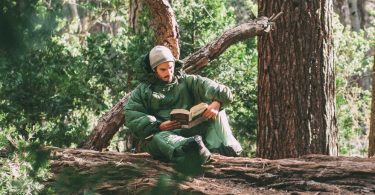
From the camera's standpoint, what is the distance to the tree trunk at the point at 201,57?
7.95m

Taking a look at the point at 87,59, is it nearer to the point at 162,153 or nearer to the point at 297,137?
the point at 297,137

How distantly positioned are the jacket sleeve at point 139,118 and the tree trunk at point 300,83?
2219 millimetres

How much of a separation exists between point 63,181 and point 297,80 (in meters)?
5.95

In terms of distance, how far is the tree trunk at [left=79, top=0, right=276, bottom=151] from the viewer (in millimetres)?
7949

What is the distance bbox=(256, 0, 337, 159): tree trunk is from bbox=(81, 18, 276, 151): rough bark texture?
0.29 metres

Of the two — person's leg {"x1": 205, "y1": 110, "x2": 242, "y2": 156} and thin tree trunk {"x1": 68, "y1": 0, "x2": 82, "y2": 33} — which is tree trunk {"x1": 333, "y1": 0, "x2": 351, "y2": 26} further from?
person's leg {"x1": 205, "y1": 110, "x2": 242, "y2": 156}

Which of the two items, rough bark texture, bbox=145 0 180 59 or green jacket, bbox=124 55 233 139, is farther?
rough bark texture, bbox=145 0 180 59

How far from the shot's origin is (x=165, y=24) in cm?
891

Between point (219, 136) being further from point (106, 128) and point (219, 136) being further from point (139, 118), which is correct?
point (106, 128)

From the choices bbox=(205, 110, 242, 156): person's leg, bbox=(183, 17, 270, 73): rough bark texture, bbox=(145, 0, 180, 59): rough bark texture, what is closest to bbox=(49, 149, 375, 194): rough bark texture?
bbox=(205, 110, 242, 156): person's leg

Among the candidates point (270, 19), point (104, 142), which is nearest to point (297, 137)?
point (270, 19)

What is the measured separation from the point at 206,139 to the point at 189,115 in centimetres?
36

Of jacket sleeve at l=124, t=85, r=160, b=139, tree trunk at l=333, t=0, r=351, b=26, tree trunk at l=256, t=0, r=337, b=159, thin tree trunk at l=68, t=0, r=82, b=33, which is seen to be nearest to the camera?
thin tree trunk at l=68, t=0, r=82, b=33

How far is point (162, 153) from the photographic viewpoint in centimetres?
→ 599
